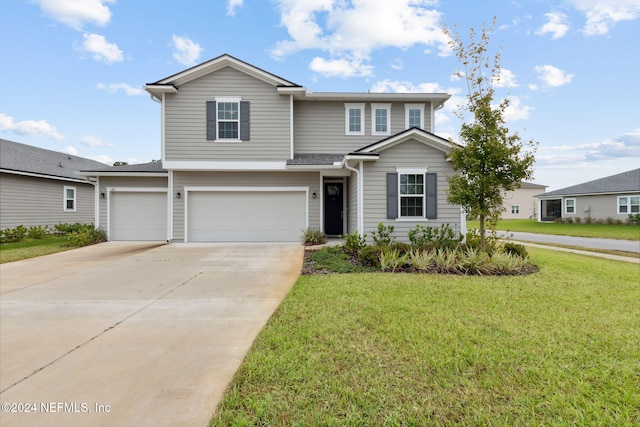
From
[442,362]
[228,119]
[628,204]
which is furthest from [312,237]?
[628,204]

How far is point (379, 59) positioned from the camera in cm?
1627

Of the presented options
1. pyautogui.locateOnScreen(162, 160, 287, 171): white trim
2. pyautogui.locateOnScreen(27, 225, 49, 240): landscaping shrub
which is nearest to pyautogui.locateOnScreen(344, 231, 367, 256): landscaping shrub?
pyautogui.locateOnScreen(162, 160, 287, 171): white trim

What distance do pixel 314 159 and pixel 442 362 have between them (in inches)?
404

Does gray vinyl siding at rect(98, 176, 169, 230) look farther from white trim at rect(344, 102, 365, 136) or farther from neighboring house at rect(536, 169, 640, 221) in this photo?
neighboring house at rect(536, 169, 640, 221)

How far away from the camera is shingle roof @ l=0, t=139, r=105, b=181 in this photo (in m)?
15.1

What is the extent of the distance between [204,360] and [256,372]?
700 millimetres

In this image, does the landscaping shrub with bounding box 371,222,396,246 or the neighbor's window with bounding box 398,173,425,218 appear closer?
the landscaping shrub with bounding box 371,222,396,246

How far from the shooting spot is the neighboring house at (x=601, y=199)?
22969 millimetres

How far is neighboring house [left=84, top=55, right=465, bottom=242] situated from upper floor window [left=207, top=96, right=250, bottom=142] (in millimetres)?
40

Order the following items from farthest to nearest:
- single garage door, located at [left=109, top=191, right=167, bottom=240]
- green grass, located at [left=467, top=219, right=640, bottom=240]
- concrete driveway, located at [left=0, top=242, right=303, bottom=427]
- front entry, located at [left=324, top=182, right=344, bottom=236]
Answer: green grass, located at [left=467, top=219, right=640, bottom=240]
front entry, located at [left=324, top=182, right=344, bottom=236]
single garage door, located at [left=109, top=191, right=167, bottom=240]
concrete driveway, located at [left=0, top=242, right=303, bottom=427]

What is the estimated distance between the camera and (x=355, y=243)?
934 cm

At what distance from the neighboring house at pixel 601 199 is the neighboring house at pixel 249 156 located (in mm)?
20640

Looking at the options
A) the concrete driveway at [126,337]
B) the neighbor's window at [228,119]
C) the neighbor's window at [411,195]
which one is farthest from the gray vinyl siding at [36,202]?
the neighbor's window at [411,195]

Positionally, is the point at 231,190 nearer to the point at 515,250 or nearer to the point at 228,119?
the point at 228,119
